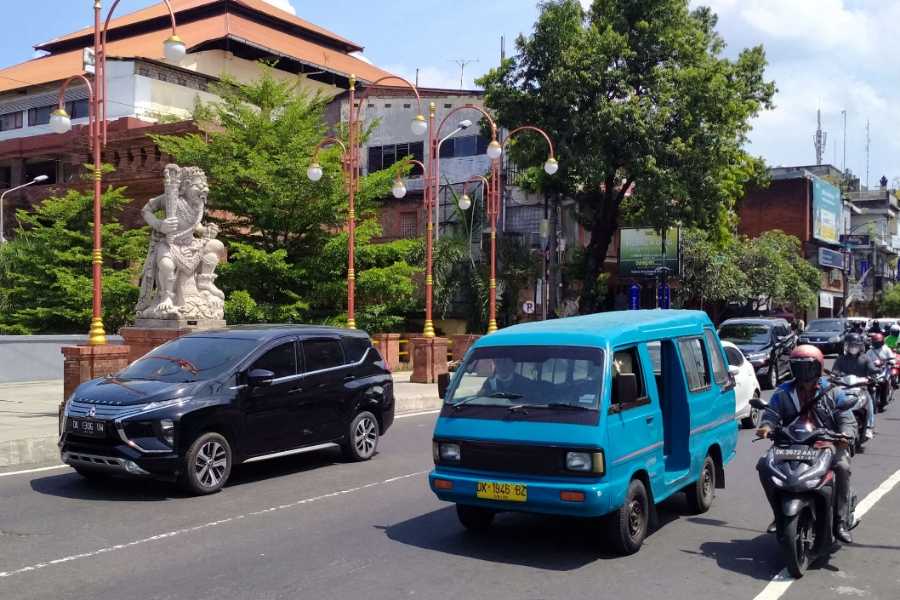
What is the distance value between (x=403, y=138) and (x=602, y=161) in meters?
17.0

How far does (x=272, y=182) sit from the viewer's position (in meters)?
30.4

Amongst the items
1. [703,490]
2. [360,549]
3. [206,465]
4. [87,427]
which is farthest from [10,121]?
[703,490]

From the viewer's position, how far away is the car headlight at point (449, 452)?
283 inches

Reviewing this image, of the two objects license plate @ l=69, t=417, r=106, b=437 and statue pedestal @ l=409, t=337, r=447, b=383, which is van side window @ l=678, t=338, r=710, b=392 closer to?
license plate @ l=69, t=417, r=106, b=437

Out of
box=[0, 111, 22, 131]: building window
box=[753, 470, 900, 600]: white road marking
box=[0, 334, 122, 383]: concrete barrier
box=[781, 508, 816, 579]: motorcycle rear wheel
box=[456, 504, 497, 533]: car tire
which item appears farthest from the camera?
box=[0, 111, 22, 131]: building window

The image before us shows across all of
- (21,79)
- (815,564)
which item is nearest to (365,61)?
(21,79)

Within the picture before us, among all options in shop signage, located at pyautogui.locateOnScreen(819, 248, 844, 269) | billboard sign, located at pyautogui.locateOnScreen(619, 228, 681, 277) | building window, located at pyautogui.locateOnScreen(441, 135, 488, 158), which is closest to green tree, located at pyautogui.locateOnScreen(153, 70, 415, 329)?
building window, located at pyautogui.locateOnScreen(441, 135, 488, 158)

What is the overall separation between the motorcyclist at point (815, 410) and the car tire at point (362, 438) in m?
5.94

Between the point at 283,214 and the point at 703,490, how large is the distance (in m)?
24.4

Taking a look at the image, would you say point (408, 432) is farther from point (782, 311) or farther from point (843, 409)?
point (782, 311)

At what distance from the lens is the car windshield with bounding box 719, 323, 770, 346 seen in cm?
2281

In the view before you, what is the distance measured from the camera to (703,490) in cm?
861

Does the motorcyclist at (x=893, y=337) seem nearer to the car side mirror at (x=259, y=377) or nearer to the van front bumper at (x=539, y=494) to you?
the car side mirror at (x=259, y=377)

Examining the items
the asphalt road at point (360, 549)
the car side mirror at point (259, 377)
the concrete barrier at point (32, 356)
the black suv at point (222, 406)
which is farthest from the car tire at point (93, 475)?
the concrete barrier at point (32, 356)
